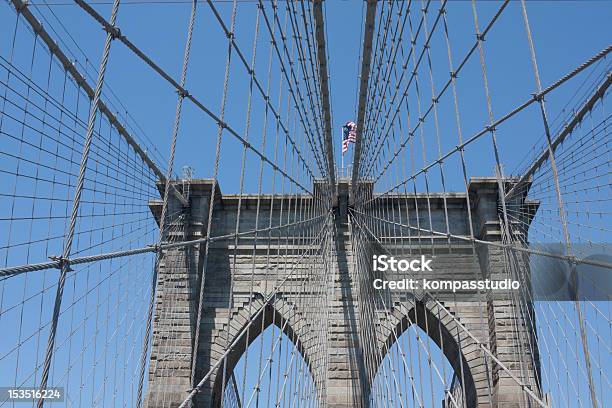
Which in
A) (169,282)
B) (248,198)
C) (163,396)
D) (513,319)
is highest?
(248,198)

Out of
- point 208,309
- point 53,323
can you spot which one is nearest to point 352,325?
point 208,309

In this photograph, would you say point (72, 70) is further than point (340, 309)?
No

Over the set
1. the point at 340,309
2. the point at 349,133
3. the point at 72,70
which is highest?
the point at 349,133

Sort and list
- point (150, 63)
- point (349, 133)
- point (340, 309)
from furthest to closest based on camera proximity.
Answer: point (349, 133) < point (340, 309) < point (150, 63)

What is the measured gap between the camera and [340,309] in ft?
51.5

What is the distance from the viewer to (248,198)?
16578mm

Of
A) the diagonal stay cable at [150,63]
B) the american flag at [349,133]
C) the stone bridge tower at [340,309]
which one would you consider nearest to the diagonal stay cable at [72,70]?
the diagonal stay cable at [150,63]

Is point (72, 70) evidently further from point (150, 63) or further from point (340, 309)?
point (340, 309)

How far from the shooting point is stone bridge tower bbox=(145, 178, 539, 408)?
47.6ft

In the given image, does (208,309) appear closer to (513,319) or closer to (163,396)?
(163,396)

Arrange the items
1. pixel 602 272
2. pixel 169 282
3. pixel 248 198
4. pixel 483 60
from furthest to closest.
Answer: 1. pixel 248 198
2. pixel 169 282
3. pixel 602 272
4. pixel 483 60

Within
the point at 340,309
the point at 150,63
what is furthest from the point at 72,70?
the point at 340,309

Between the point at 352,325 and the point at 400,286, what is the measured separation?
1.38 meters

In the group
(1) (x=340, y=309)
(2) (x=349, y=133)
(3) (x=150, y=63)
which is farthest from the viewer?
(2) (x=349, y=133)
